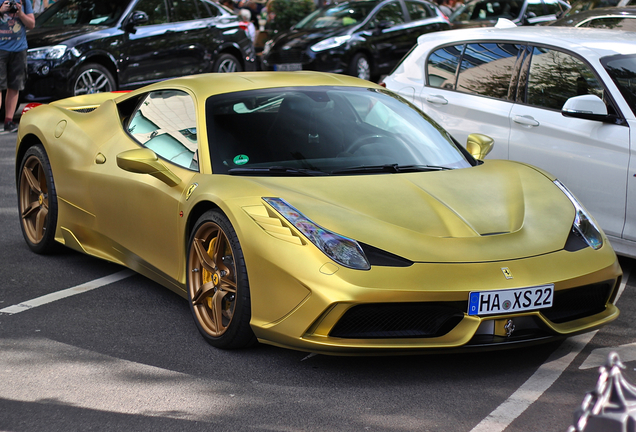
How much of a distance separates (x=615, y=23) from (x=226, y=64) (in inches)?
280

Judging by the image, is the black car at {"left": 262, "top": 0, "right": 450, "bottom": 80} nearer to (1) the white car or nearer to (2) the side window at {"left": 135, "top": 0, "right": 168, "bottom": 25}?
(2) the side window at {"left": 135, "top": 0, "right": 168, "bottom": 25}

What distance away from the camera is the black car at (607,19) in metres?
8.89

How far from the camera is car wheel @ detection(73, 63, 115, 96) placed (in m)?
11.7

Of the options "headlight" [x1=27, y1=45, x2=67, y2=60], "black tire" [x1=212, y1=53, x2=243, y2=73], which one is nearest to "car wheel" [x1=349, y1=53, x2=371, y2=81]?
"black tire" [x1=212, y1=53, x2=243, y2=73]

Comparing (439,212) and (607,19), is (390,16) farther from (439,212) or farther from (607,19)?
(439,212)

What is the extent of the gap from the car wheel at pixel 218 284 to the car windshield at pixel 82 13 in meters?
8.95

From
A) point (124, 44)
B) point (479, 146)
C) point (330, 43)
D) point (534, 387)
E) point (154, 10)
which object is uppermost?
point (479, 146)

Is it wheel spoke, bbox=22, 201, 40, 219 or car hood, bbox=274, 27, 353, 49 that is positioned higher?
wheel spoke, bbox=22, 201, 40, 219

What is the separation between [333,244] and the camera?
12.0ft

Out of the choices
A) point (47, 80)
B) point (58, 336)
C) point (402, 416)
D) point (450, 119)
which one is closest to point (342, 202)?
point (402, 416)

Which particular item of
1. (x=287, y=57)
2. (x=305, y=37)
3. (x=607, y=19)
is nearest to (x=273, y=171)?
(x=607, y=19)

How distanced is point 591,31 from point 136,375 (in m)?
4.49

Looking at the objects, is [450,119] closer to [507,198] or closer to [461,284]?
[507,198]

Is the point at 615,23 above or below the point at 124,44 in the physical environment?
above
